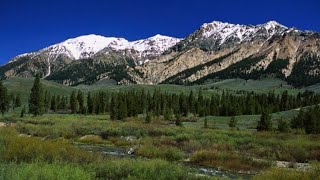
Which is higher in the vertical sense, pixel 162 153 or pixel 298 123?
pixel 298 123

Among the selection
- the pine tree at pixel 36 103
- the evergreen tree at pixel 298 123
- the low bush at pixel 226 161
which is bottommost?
the low bush at pixel 226 161

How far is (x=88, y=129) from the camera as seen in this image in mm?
55656

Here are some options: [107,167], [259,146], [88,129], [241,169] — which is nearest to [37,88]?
[88,129]

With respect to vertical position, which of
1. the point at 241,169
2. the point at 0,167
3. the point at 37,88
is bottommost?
the point at 241,169

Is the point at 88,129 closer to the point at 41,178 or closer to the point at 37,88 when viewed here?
the point at 41,178

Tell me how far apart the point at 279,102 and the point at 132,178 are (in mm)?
149112

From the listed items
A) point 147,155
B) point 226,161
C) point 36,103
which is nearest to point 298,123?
point 226,161

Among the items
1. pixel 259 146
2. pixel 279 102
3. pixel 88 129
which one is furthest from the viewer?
pixel 279 102

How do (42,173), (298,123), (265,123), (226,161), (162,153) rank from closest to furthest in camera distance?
(42,173) → (226,161) → (162,153) → (265,123) → (298,123)

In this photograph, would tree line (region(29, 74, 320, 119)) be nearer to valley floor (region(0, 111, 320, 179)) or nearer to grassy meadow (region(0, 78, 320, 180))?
valley floor (region(0, 111, 320, 179))

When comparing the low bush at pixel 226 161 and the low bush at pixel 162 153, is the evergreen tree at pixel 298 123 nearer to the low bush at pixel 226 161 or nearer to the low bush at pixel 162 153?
the low bush at pixel 226 161

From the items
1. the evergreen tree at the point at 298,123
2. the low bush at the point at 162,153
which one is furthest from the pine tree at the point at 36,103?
the low bush at the point at 162,153

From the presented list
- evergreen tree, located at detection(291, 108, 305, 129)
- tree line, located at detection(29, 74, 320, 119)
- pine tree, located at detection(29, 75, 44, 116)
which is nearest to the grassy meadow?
evergreen tree, located at detection(291, 108, 305, 129)

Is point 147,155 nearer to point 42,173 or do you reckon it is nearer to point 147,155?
point 147,155
